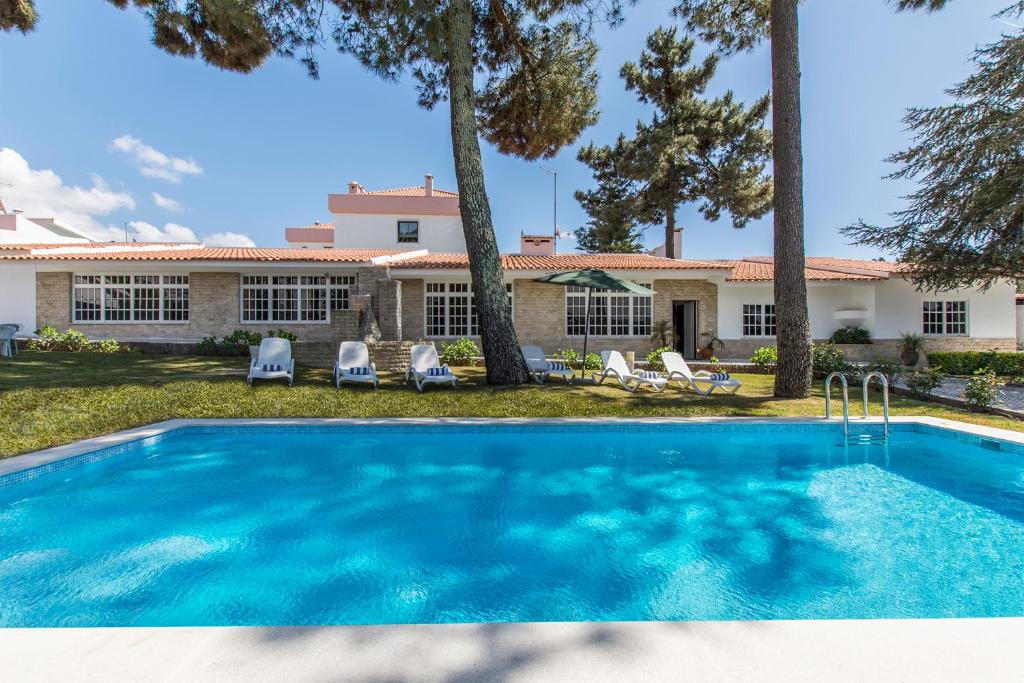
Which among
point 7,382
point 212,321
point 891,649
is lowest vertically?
point 891,649

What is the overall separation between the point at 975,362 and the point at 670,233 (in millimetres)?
14291

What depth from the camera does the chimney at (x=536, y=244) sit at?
83.9 feet

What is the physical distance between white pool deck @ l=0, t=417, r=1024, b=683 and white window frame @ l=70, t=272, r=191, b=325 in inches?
809

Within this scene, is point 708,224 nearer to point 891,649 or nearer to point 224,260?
point 224,260

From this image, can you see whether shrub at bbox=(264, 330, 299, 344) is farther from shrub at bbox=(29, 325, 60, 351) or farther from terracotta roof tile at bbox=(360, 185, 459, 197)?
terracotta roof tile at bbox=(360, 185, 459, 197)

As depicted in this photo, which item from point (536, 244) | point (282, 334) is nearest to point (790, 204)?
point (536, 244)

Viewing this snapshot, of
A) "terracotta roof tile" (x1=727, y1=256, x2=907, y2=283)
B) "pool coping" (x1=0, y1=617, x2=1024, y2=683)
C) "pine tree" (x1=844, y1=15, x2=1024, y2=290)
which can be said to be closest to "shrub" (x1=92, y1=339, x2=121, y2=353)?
"pool coping" (x1=0, y1=617, x2=1024, y2=683)

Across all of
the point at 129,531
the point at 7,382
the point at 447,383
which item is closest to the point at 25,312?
the point at 7,382

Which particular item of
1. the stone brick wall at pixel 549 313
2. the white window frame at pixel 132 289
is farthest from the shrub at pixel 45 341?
the stone brick wall at pixel 549 313

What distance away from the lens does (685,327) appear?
2177cm

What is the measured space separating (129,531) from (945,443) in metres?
11.6

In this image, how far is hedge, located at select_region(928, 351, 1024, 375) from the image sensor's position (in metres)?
17.0

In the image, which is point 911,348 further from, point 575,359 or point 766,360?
point 575,359

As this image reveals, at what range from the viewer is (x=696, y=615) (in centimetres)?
339
